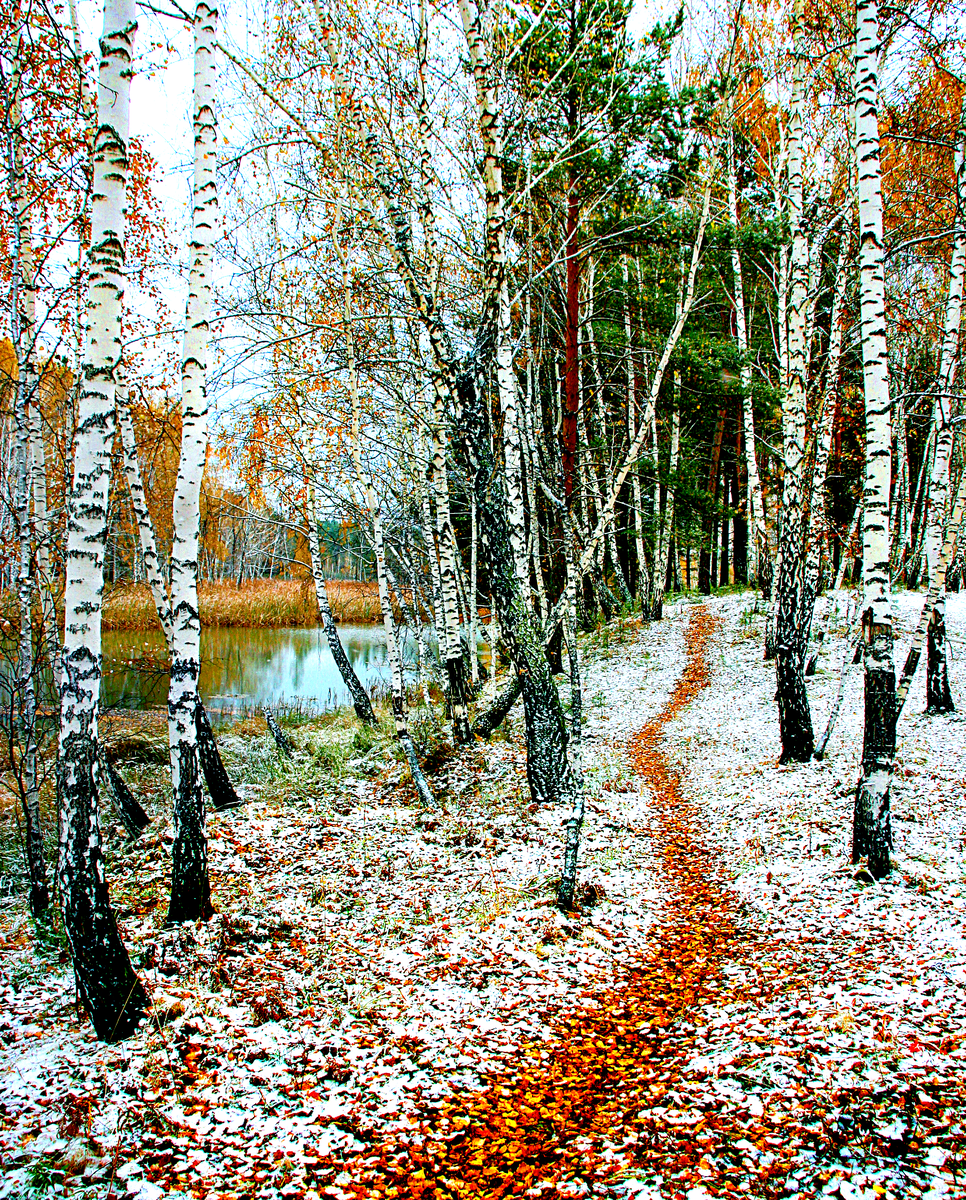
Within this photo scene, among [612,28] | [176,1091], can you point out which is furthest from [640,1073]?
[612,28]

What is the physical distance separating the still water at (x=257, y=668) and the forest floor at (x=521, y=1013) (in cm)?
784

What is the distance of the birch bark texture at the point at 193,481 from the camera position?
Answer: 15.3 ft

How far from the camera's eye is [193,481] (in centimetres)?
468

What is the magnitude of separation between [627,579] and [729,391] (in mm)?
9091

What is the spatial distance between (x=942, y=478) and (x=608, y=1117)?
30.0ft

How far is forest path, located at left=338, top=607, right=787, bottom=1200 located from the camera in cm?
283

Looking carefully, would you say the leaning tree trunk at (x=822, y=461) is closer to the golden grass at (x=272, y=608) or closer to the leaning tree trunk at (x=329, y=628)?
the leaning tree trunk at (x=329, y=628)

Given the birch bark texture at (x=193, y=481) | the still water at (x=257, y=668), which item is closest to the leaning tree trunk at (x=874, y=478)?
the birch bark texture at (x=193, y=481)

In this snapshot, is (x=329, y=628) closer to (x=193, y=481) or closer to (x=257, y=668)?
(x=193, y=481)

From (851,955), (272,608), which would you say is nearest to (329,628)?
(851,955)

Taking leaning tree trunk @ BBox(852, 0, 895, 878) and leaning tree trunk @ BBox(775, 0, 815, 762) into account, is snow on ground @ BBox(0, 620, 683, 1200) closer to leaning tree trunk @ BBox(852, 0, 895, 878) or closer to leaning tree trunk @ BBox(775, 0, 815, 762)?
leaning tree trunk @ BBox(852, 0, 895, 878)

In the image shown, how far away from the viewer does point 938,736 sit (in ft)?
27.9

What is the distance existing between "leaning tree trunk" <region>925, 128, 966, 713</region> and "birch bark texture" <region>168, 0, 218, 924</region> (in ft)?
26.7

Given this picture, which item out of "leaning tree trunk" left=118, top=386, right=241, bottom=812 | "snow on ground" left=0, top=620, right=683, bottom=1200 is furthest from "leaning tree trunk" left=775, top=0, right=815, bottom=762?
"leaning tree trunk" left=118, top=386, right=241, bottom=812
